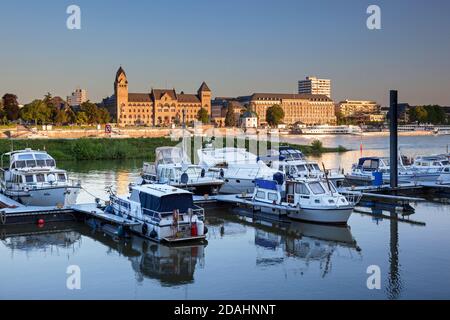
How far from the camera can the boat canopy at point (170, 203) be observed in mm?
23141

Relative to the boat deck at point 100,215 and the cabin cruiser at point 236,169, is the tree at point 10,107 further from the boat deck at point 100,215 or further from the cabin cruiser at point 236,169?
the boat deck at point 100,215

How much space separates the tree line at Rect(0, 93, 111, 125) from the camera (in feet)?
395

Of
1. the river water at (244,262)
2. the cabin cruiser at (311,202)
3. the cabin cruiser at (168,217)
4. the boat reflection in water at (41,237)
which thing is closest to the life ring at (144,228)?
the cabin cruiser at (168,217)

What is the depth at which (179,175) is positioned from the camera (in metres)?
36.2

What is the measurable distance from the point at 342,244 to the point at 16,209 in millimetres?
15248

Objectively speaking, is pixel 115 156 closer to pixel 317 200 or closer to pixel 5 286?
pixel 317 200

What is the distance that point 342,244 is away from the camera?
2369 cm

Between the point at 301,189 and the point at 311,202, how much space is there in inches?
32.2

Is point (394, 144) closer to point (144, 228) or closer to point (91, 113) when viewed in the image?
point (144, 228)

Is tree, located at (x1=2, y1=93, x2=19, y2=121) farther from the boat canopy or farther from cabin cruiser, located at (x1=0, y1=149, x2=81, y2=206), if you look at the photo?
the boat canopy

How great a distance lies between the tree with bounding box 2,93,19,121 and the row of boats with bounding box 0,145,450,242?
Answer: 98.2 m

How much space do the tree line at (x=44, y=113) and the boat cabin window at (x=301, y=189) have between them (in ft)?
331

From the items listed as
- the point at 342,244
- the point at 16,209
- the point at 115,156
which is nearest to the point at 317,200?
the point at 342,244
